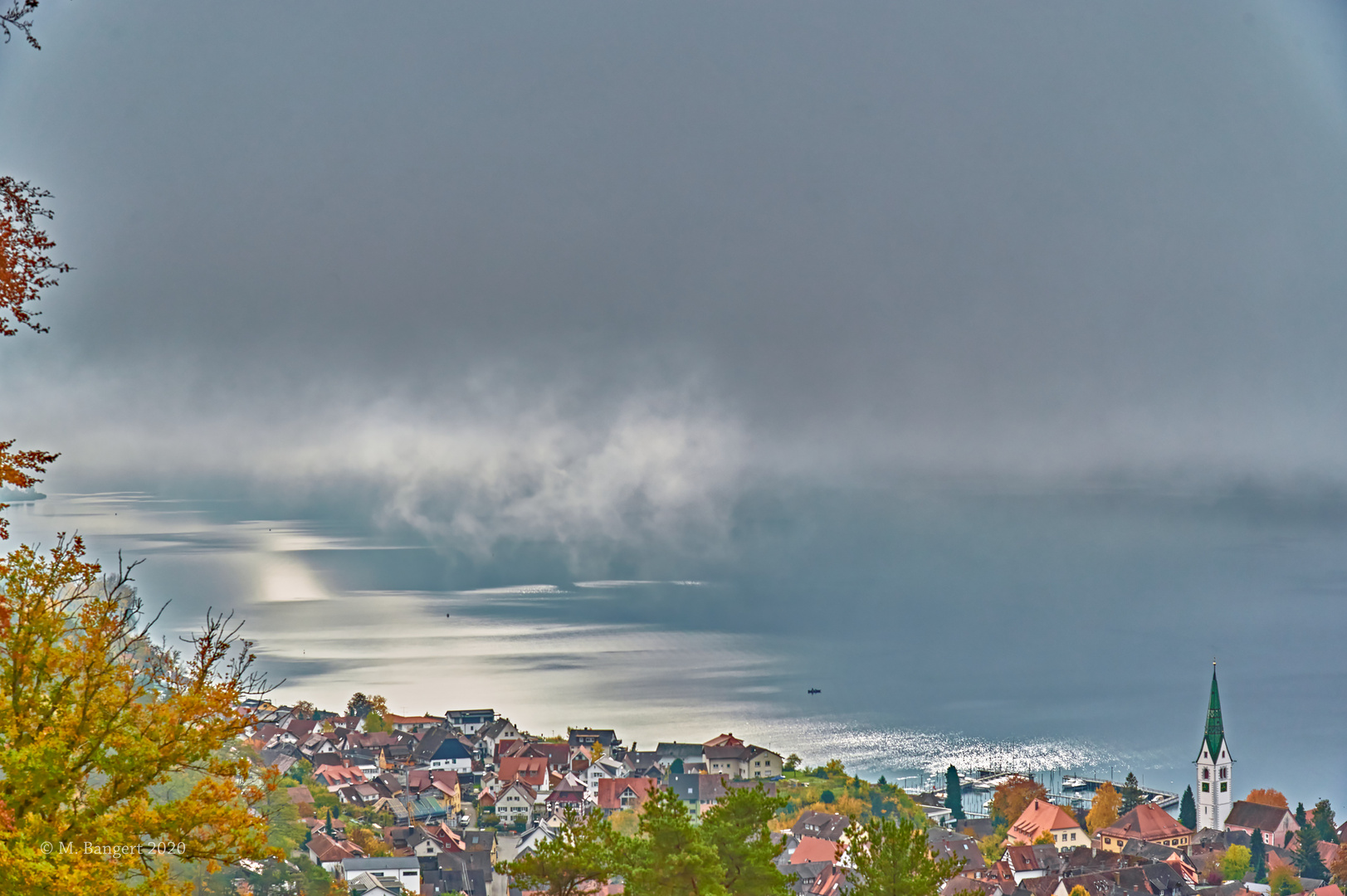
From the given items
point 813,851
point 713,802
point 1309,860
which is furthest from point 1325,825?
point 713,802

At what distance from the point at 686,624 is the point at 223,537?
44530 millimetres

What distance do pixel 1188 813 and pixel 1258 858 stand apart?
4.76 m

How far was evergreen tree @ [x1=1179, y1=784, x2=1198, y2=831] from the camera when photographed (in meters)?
28.5

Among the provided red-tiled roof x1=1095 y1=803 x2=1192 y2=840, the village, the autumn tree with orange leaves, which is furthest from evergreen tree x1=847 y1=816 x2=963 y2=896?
red-tiled roof x1=1095 y1=803 x2=1192 y2=840

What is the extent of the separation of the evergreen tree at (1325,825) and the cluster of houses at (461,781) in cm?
1270

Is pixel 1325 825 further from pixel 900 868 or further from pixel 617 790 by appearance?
pixel 900 868

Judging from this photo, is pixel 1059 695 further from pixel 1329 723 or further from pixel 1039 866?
pixel 1039 866

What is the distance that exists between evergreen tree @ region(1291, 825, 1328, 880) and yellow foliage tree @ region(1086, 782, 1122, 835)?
4228mm

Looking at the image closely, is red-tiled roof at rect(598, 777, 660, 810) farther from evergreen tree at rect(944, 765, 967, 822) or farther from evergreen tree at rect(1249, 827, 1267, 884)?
evergreen tree at rect(1249, 827, 1267, 884)

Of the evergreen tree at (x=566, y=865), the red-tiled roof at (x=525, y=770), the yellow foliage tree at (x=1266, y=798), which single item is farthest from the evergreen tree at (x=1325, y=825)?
the evergreen tree at (x=566, y=865)

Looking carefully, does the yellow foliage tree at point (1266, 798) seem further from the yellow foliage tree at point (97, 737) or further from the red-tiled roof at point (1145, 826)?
the yellow foliage tree at point (97, 737)

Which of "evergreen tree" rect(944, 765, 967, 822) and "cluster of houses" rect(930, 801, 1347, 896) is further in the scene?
"evergreen tree" rect(944, 765, 967, 822)

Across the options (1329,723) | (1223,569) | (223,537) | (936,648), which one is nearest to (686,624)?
(936,648)

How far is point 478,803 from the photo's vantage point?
2378 centimetres
